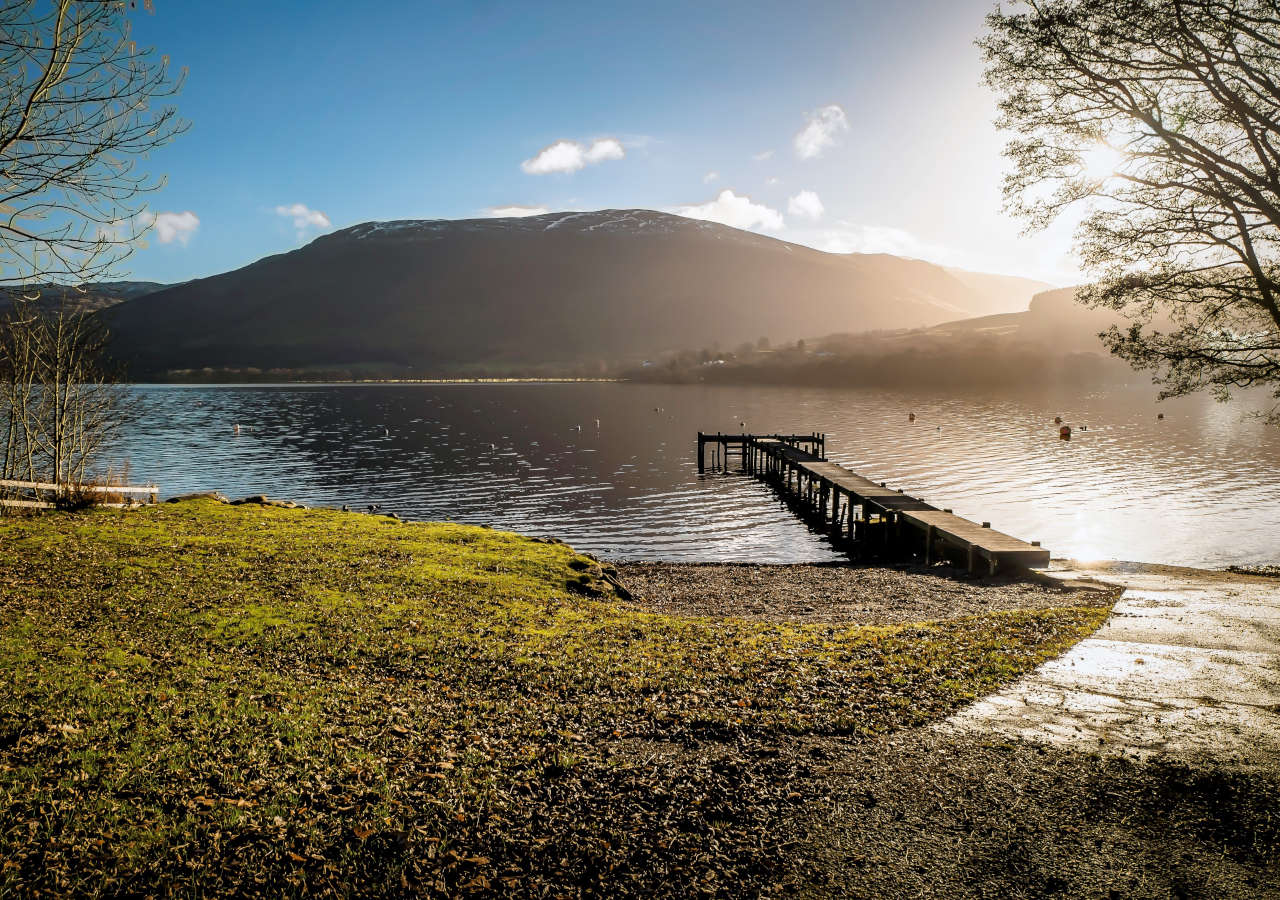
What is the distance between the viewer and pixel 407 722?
33.2ft

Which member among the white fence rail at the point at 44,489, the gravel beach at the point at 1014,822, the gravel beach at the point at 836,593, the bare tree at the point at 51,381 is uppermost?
the bare tree at the point at 51,381

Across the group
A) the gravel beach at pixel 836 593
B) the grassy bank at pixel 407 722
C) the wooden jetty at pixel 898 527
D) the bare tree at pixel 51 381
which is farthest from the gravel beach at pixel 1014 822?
the bare tree at pixel 51 381

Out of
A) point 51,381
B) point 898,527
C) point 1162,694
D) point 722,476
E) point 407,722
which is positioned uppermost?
point 51,381

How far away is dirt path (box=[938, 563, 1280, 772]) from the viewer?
10087mm

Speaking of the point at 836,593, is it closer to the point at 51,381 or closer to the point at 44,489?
the point at 44,489

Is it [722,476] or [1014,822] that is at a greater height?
[1014,822]

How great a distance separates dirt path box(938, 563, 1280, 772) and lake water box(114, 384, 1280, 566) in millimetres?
19894

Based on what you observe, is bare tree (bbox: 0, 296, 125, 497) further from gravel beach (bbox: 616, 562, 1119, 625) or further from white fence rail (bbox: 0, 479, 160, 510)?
gravel beach (bbox: 616, 562, 1119, 625)

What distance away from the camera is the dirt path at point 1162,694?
10087mm

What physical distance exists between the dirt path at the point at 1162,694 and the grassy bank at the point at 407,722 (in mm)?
779

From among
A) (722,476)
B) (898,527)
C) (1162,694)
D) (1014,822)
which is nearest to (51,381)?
(1014,822)

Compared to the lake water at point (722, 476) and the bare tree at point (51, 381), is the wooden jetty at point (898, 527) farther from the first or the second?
the bare tree at point (51, 381)

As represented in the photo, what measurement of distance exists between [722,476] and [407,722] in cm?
5667

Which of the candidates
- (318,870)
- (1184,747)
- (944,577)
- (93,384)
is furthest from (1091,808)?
(93,384)
